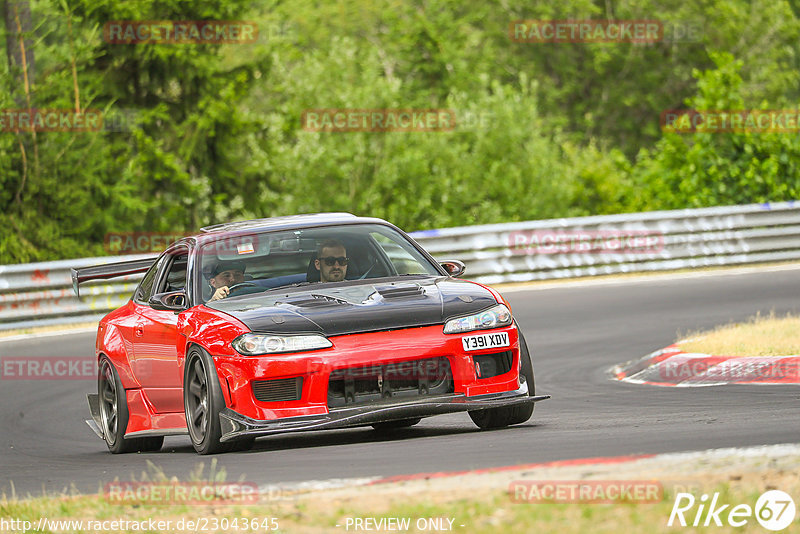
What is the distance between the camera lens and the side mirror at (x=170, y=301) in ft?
28.8

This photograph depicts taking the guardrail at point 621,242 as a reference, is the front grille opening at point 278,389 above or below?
above

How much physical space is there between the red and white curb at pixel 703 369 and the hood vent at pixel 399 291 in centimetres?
364

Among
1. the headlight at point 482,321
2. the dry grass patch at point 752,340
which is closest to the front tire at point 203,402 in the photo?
the headlight at point 482,321

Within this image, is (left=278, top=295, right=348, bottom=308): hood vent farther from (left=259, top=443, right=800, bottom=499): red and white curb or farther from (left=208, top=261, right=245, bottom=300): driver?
(left=259, top=443, right=800, bottom=499): red and white curb

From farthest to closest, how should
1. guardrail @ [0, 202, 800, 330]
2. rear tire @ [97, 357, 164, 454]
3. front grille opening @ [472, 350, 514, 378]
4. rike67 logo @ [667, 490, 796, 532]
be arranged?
1. guardrail @ [0, 202, 800, 330]
2. rear tire @ [97, 357, 164, 454]
3. front grille opening @ [472, 350, 514, 378]
4. rike67 logo @ [667, 490, 796, 532]

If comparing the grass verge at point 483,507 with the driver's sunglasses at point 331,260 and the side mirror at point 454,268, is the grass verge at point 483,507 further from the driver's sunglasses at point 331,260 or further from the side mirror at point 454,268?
the side mirror at point 454,268

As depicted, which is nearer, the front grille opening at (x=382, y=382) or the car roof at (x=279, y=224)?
the front grille opening at (x=382, y=382)

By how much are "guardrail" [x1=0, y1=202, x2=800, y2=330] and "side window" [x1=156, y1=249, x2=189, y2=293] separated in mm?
10736

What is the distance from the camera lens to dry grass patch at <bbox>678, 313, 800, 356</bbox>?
37.6 feet

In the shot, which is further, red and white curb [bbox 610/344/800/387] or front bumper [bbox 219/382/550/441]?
red and white curb [bbox 610/344/800/387]

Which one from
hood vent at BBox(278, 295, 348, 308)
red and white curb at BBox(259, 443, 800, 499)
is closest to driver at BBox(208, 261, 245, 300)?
hood vent at BBox(278, 295, 348, 308)

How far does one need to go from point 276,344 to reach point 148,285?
2.59 metres

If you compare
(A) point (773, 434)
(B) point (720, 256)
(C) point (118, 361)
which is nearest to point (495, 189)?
(B) point (720, 256)

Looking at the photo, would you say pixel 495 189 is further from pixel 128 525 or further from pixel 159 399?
pixel 128 525
